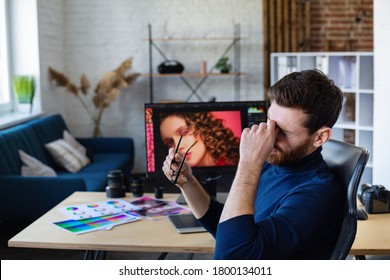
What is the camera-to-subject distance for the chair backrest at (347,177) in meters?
1.73

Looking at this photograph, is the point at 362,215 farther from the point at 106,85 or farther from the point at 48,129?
the point at 106,85

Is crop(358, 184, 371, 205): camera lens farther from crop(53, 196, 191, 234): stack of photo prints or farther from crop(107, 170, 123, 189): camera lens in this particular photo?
crop(107, 170, 123, 189): camera lens

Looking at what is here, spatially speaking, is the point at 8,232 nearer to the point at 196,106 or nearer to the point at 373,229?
the point at 196,106

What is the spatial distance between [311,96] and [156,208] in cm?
125

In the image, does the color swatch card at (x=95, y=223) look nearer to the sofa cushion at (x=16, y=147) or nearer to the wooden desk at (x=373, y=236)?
the wooden desk at (x=373, y=236)

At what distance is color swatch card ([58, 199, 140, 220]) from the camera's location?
2.63 m

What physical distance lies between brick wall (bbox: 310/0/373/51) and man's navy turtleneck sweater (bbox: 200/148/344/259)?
214 inches

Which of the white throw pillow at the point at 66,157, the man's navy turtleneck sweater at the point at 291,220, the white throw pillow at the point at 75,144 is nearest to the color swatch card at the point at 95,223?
the man's navy turtleneck sweater at the point at 291,220

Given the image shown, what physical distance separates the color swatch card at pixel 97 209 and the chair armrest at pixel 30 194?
1.42 m

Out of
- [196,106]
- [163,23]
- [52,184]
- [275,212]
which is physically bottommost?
[52,184]

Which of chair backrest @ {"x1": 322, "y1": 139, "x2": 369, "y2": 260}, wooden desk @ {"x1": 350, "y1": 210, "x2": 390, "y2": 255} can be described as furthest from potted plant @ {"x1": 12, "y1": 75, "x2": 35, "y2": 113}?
chair backrest @ {"x1": 322, "y1": 139, "x2": 369, "y2": 260}

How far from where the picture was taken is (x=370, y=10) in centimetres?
698
